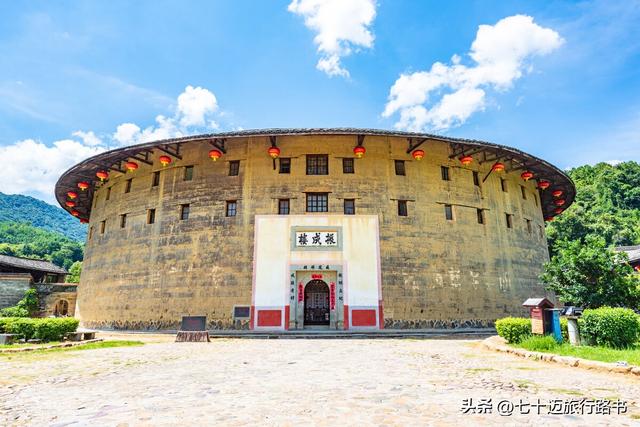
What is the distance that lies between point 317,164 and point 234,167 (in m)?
4.00

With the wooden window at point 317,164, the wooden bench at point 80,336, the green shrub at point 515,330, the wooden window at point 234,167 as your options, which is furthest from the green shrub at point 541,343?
the wooden window at point 234,167

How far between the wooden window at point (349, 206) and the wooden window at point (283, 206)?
8.77 feet

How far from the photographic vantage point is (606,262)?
10.4 metres

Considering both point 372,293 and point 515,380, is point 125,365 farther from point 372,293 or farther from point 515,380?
point 372,293

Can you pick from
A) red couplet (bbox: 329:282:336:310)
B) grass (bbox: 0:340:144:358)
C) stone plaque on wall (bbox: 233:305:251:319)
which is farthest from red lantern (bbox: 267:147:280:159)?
grass (bbox: 0:340:144:358)

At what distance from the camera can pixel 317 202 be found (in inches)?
675

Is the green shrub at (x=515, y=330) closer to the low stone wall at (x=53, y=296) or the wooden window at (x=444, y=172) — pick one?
the wooden window at (x=444, y=172)

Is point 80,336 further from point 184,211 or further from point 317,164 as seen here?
point 317,164

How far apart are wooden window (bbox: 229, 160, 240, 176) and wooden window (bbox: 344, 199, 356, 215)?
17.6ft

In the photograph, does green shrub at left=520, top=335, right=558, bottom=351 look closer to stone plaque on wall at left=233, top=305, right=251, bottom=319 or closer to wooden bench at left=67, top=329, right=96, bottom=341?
stone plaque on wall at left=233, top=305, right=251, bottom=319

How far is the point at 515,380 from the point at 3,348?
11509 mm

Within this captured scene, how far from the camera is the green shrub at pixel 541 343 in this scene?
817 centimetres

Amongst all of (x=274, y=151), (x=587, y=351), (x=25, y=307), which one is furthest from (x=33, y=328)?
(x=25, y=307)

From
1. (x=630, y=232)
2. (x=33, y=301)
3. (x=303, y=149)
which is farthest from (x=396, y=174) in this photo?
(x=630, y=232)
